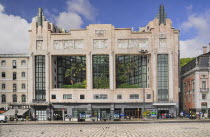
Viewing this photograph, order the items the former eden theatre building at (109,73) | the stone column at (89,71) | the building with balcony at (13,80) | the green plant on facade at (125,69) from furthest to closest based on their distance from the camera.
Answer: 1. the green plant on facade at (125,69)
2. the building with balcony at (13,80)
3. the stone column at (89,71)
4. the former eden theatre building at (109,73)

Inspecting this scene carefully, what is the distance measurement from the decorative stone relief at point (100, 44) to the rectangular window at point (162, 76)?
14.9m

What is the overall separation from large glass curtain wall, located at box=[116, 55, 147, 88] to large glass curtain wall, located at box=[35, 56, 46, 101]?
2250 cm

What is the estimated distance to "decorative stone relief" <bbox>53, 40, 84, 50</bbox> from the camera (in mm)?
90312

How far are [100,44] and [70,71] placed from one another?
14.3m

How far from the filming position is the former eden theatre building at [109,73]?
88188 millimetres

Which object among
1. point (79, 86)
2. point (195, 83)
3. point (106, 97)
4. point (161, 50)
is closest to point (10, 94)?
point (79, 86)

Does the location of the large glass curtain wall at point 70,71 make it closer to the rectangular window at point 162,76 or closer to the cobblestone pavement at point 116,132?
the rectangular window at point 162,76

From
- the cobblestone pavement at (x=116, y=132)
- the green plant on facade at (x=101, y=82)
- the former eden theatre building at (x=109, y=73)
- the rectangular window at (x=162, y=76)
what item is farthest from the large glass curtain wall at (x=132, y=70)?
the cobblestone pavement at (x=116, y=132)

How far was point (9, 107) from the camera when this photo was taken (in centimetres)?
8906

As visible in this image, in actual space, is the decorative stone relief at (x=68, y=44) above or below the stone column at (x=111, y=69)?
above

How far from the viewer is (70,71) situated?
98188mm

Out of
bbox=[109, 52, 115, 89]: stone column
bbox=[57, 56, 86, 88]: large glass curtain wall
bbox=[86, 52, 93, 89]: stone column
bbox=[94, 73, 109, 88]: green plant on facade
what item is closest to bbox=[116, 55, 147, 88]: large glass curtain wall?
bbox=[94, 73, 109, 88]: green plant on facade

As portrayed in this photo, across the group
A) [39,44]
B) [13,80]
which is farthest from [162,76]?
[13,80]

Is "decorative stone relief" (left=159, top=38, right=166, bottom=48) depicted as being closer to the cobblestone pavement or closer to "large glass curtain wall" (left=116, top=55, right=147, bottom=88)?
"large glass curtain wall" (left=116, top=55, right=147, bottom=88)
